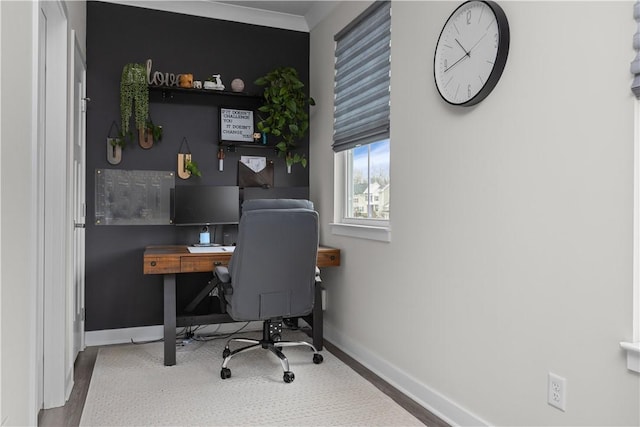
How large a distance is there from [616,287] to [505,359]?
612 mm

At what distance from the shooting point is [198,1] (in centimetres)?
381

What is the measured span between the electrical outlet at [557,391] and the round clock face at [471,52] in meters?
1.18

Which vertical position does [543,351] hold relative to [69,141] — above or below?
below

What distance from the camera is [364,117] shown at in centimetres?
314

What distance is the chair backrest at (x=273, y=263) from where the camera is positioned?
2.69 metres

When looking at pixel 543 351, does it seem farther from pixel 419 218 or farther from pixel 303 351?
pixel 303 351

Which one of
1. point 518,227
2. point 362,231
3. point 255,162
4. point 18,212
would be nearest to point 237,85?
point 255,162

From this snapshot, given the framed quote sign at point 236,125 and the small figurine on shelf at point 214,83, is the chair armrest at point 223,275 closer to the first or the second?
the framed quote sign at point 236,125

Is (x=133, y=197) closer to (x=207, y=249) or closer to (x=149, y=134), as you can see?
(x=149, y=134)

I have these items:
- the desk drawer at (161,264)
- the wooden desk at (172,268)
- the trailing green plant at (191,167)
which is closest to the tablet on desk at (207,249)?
the wooden desk at (172,268)

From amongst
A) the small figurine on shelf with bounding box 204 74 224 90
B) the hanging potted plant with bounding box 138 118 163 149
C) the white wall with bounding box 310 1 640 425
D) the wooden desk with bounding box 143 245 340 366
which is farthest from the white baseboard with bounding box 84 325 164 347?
the small figurine on shelf with bounding box 204 74 224 90

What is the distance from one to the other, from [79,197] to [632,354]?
3173mm

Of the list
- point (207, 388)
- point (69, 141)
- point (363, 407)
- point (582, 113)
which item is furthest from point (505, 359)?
point (69, 141)

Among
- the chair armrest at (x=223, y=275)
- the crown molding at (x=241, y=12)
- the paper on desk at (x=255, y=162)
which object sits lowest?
the chair armrest at (x=223, y=275)
